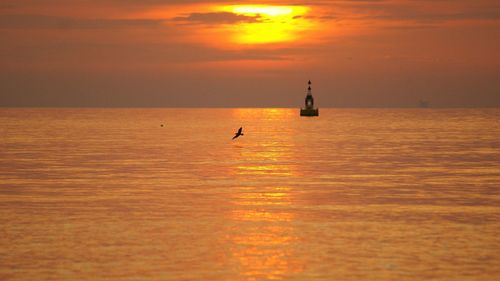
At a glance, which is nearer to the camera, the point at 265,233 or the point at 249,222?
the point at 265,233

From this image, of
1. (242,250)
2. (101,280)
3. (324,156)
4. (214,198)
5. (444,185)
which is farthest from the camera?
(324,156)

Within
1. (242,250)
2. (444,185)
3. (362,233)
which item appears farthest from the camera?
(444,185)

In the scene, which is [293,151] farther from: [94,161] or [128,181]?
[128,181]

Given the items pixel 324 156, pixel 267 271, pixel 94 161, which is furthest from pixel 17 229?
pixel 324 156

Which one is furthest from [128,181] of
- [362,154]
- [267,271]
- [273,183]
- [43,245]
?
[362,154]

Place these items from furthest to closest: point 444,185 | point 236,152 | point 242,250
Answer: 1. point 236,152
2. point 444,185
3. point 242,250

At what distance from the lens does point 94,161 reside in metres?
60.1

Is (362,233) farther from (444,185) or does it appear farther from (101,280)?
(444,185)

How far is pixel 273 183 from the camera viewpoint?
44656mm

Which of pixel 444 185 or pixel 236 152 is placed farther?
pixel 236 152

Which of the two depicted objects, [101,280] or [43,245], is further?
[43,245]

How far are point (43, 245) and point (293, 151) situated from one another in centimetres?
5151

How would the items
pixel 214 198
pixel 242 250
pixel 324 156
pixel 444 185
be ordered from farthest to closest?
pixel 324 156, pixel 444 185, pixel 214 198, pixel 242 250

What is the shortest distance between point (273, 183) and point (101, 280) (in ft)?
79.8
